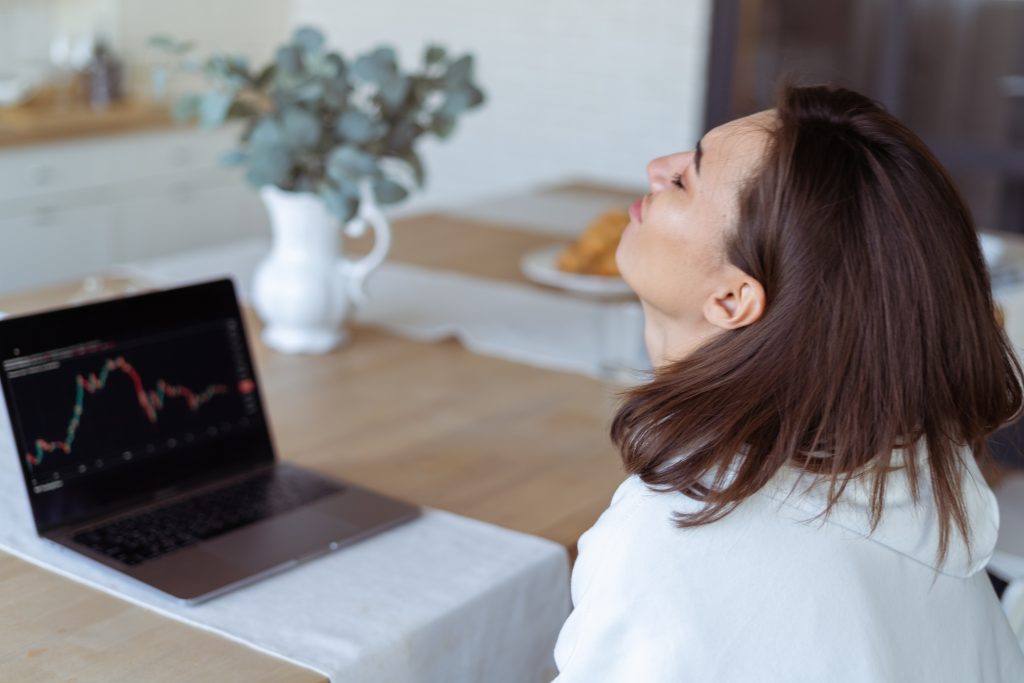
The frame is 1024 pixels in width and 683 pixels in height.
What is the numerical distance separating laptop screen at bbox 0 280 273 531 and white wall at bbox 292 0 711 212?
3.18 meters

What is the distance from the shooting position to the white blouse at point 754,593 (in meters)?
0.97

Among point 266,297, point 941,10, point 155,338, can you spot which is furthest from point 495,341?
point 941,10

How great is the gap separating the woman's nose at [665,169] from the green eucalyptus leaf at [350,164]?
0.71 metres

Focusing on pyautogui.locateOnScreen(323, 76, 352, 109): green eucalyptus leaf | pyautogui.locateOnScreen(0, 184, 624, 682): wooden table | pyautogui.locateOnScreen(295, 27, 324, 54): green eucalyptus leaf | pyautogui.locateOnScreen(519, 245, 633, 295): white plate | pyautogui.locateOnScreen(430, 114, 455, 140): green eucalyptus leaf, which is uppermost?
pyautogui.locateOnScreen(295, 27, 324, 54): green eucalyptus leaf

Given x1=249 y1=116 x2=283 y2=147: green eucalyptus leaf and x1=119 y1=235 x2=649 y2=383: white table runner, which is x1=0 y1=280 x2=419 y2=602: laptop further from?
x1=119 y1=235 x2=649 y2=383: white table runner

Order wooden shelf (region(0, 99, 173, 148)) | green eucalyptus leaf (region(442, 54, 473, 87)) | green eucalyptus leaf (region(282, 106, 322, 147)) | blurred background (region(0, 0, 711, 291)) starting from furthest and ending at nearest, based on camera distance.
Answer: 1. blurred background (region(0, 0, 711, 291))
2. wooden shelf (region(0, 99, 173, 148))
3. green eucalyptus leaf (region(442, 54, 473, 87))
4. green eucalyptus leaf (region(282, 106, 322, 147))

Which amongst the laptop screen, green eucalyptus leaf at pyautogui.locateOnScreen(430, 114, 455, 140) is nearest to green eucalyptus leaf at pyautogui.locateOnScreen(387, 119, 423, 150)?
green eucalyptus leaf at pyautogui.locateOnScreen(430, 114, 455, 140)

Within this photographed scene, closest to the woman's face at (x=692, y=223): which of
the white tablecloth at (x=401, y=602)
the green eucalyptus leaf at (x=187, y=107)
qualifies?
the white tablecloth at (x=401, y=602)

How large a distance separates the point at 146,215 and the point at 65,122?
0.44m

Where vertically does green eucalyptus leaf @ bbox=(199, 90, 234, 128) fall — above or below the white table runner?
above

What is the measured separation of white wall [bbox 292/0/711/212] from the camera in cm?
451

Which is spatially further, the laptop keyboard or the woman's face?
the laptop keyboard

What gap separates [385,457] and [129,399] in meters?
0.34

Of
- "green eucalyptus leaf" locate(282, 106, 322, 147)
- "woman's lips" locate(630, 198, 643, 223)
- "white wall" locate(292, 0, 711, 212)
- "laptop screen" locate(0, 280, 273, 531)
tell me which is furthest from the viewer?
"white wall" locate(292, 0, 711, 212)
